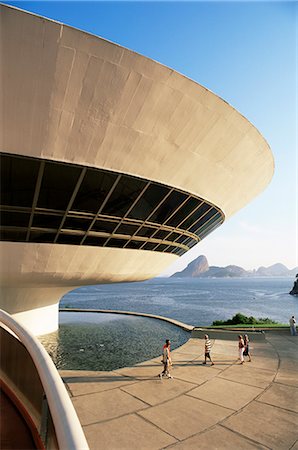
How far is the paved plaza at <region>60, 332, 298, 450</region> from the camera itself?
19.0ft

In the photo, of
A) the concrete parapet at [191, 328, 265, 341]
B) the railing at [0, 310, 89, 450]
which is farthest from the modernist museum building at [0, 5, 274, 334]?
the railing at [0, 310, 89, 450]

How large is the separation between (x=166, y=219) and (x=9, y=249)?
6810 mm

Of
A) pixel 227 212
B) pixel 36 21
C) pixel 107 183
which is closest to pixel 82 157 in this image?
pixel 107 183

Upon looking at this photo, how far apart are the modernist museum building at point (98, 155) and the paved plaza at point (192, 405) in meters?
5.13

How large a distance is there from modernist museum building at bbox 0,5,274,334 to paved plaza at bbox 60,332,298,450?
16.8ft

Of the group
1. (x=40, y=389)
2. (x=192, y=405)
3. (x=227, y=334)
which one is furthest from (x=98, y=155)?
(x=227, y=334)

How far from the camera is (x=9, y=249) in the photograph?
36.9ft

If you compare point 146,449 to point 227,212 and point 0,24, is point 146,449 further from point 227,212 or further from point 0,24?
point 227,212

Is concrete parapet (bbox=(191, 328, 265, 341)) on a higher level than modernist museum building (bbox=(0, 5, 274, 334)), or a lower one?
lower

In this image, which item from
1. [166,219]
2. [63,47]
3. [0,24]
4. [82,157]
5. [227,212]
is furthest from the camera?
[227,212]

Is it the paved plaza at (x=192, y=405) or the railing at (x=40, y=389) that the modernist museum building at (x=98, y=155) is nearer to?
the paved plaza at (x=192, y=405)

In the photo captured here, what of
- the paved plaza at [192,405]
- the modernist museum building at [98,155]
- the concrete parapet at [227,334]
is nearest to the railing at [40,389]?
the paved plaza at [192,405]

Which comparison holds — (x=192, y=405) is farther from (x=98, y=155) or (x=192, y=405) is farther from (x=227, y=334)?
(x=227, y=334)

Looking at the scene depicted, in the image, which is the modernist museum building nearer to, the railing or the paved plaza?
the paved plaza
